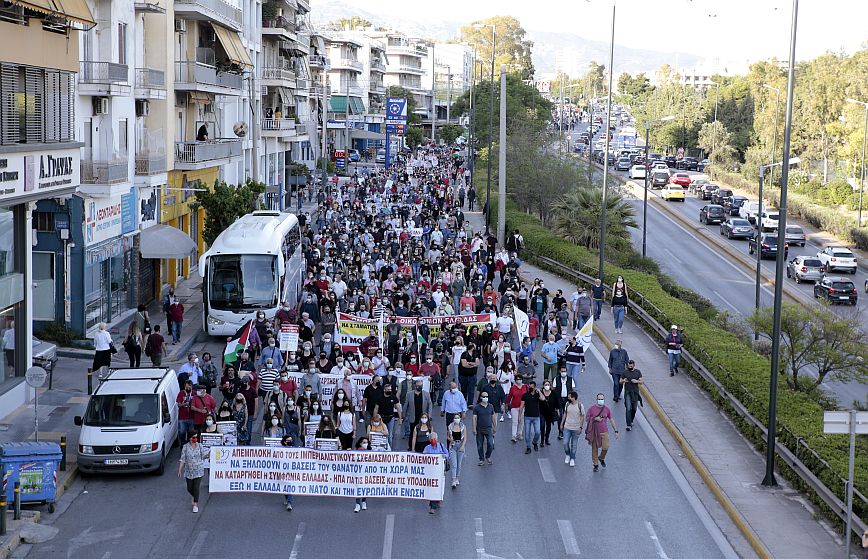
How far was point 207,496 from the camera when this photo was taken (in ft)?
59.8

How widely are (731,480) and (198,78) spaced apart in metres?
29.2

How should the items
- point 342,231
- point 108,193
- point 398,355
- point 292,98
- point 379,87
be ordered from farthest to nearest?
point 379,87 < point 292,98 < point 342,231 < point 108,193 < point 398,355

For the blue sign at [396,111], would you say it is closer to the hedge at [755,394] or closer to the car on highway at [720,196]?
the car on highway at [720,196]

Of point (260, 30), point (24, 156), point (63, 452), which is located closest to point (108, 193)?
point (24, 156)

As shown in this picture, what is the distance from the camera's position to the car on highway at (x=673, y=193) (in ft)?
273

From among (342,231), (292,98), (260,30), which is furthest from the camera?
(292,98)

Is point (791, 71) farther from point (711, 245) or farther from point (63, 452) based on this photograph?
point (711, 245)

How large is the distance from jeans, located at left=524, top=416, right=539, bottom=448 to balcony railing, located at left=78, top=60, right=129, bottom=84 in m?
17.4

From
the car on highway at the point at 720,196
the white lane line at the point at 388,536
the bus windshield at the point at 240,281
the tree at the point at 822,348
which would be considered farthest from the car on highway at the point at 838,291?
the white lane line at the point at 388,536

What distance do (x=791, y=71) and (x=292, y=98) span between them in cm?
5613

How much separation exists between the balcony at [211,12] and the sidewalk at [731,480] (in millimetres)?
22050

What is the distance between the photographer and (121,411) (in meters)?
19.2

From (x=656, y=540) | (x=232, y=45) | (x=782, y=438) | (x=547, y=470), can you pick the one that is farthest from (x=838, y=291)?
(x=656, y=540)

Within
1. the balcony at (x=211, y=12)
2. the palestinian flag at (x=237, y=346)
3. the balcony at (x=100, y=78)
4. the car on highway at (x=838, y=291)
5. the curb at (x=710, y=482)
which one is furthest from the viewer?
the car on highway at (x=838, y=291)
